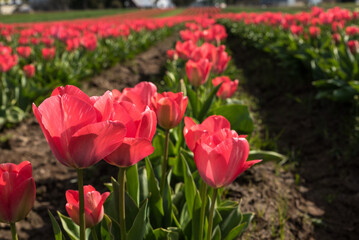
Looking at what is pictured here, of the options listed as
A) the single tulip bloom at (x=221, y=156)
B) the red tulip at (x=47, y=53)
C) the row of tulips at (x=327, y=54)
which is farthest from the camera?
the red tulip at (x=47, y=53)

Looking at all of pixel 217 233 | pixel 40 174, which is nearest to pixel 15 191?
pixel 217 233

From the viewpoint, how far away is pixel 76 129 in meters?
0.77

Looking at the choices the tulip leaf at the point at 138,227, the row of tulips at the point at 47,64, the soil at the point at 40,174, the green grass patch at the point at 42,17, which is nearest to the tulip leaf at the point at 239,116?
the soil at the point at 40,174

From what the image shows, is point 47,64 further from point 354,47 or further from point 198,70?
point 354,47

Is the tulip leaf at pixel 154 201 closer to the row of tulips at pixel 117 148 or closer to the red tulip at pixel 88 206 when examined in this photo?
the row of tulips at pixel 117 148

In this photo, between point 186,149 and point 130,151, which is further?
point 186,149

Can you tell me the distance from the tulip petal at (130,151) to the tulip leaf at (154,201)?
1.92ft

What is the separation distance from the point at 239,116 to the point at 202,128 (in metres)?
1.46

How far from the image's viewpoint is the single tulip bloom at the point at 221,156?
2.94 feet

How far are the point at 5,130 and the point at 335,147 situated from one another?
3.52 m

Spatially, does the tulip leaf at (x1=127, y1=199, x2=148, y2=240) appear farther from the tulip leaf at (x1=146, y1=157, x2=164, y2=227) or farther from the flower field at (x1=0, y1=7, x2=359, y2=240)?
the tulip leaf at (x1=146, y1=157, x2=164, y2=227)

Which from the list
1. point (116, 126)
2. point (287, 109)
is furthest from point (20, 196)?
point (287, 109)

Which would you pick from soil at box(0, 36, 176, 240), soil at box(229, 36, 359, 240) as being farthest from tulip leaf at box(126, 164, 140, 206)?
soil at box(0, 36, 176, 240)

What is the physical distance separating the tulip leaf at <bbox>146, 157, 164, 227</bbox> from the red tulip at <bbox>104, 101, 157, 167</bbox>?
0.58m
